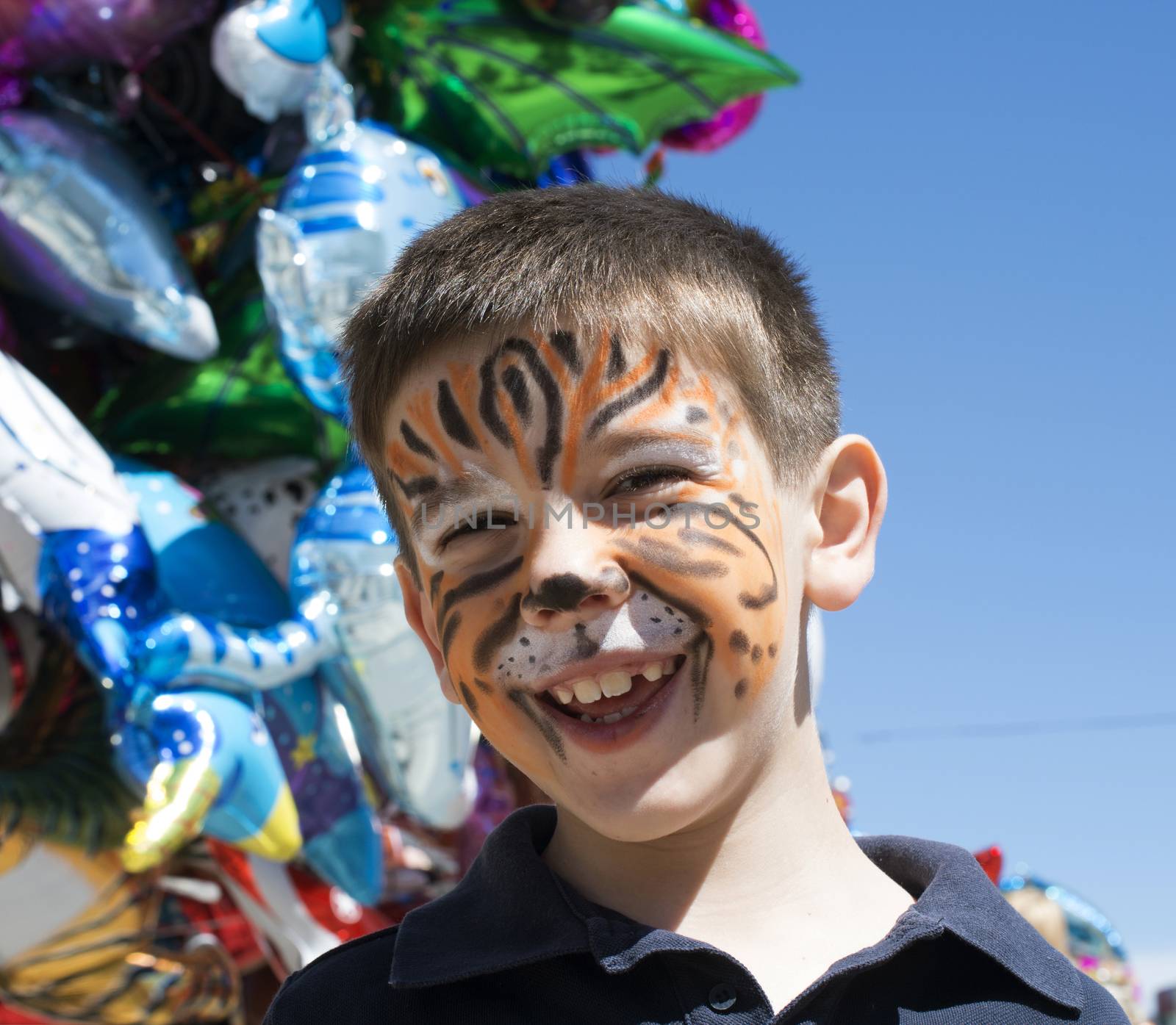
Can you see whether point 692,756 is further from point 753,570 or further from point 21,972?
point 21,972

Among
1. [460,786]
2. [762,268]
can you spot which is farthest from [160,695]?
[762,268]

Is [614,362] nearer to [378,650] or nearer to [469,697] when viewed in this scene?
[469,697]

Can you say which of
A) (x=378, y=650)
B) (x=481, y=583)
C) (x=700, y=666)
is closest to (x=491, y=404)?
(x=481, y=583)

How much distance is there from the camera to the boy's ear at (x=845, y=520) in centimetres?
107

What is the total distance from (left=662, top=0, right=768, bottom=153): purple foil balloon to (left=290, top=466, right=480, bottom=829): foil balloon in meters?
1.53

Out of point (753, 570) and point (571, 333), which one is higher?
point (571, 333)

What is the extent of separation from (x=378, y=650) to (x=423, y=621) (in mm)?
1461

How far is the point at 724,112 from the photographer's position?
369 cm

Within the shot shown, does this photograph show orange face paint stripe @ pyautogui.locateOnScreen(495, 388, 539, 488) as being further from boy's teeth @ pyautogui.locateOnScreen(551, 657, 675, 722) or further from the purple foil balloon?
the purple foil balloon

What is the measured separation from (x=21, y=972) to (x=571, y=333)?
2108mm

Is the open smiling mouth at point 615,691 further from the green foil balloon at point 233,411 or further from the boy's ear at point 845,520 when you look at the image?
the green foil balloon at point 233,411

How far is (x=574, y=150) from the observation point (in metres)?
3.41

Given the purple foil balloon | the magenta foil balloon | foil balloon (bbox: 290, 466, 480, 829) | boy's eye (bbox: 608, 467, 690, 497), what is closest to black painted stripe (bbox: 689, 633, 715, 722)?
boy's eye (bbox: 608, 467, 690, 497)

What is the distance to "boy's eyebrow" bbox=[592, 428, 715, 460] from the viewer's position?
0.98 metres
